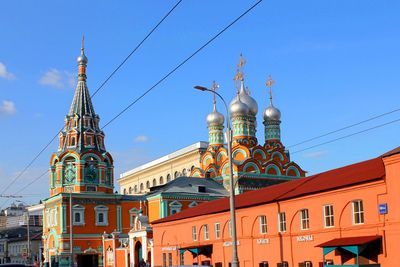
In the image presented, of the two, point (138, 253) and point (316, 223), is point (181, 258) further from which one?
point (316, 223)

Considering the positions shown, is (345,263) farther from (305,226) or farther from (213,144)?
(213,144)

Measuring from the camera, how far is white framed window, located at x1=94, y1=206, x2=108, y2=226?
65.2m

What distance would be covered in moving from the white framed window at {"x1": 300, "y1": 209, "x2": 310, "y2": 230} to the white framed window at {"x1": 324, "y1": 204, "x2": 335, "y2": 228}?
1.36 metres

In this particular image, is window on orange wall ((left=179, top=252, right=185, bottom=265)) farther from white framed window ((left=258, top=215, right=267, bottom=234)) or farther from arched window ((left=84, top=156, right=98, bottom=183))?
arched window ((left=84, top=156, right=98, bottom=183))

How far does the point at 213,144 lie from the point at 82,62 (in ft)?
62.5

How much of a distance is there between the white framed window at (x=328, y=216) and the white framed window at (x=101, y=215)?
4151cm

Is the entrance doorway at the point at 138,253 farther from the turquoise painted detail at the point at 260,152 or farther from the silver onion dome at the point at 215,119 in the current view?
the silver onion dome at the point at 215,119

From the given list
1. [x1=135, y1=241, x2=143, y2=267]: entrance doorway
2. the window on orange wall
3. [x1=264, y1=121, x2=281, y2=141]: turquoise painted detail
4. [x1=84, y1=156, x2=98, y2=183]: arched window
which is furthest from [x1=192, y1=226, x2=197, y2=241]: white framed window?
[x1=264, y1=121, x2=281, y2=141]: turquoise painted detail

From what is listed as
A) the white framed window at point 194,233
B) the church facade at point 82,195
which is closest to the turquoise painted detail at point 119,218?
the church facade at point 82,195

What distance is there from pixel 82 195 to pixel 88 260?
669cm

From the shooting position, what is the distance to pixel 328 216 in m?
27.0

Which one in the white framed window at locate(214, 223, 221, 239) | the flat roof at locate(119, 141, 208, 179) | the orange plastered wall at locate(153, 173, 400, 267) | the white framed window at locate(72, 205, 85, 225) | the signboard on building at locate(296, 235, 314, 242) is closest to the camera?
the orange plastered wall at locate(153, 173, 400, 267)

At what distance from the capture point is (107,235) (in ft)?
200

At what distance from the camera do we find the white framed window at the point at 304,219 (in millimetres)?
28434
